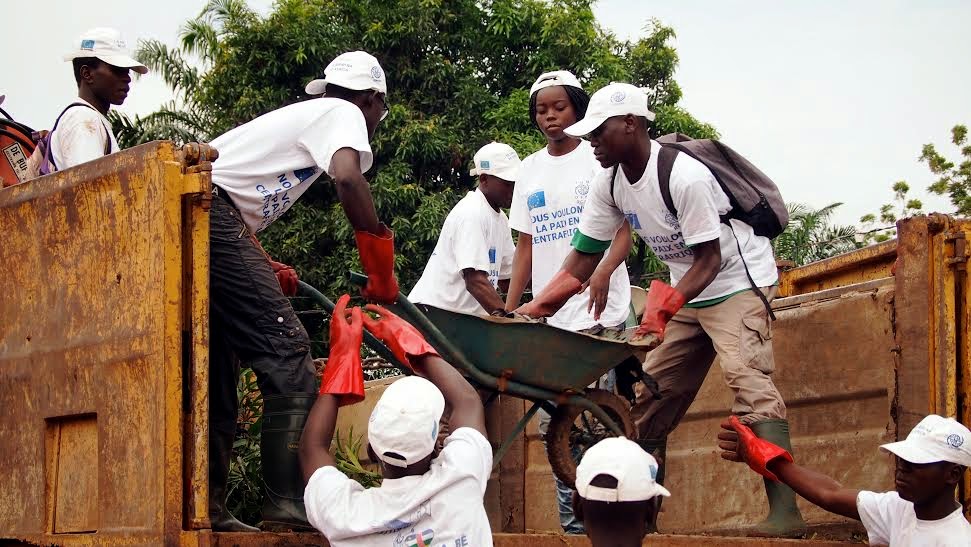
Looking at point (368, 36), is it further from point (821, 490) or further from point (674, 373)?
point (821, 490)

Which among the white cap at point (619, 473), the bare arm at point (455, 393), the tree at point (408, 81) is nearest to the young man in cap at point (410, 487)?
the bare arm at point (455, 393)

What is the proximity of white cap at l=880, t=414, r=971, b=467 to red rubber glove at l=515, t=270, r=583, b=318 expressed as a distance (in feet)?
6.29

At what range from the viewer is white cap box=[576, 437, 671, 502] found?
2764mm

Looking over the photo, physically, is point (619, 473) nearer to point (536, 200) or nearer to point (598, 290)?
point (598, 290)

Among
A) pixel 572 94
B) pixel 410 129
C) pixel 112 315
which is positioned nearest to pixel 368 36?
pixel 410 129

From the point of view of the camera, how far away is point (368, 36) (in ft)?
51.8

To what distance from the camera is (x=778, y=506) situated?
4730 millimetres

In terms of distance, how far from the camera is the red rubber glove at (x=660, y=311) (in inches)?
189

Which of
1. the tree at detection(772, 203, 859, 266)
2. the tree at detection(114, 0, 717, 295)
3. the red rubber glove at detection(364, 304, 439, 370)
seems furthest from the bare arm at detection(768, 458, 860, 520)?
the tree at detection(772, 203, 859, 266)

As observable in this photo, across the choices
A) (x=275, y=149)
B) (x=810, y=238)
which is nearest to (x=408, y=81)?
(x=810, y=238)

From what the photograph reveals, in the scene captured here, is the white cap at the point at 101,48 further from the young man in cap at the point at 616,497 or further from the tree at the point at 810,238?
the tree at the point at 810,238

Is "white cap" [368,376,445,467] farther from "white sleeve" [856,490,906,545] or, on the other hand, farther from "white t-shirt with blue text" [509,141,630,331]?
"white t-shirt with blue text" [509,141,630,331]

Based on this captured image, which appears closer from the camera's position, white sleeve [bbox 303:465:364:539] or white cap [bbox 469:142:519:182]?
white sleeve [bbox 303:465:364:539]

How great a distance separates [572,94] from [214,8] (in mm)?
12241
